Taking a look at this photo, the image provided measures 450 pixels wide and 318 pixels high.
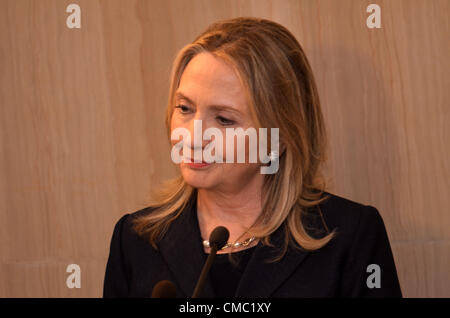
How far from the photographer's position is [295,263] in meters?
1.41

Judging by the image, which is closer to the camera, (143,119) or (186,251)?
(186,251)

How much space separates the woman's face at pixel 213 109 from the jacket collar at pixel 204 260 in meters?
0.16

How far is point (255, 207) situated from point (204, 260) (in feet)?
0.64

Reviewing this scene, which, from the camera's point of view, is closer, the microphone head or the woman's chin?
the microphone head

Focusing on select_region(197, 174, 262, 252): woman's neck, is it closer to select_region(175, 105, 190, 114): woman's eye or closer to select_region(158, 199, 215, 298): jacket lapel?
select_region(158, 199, 215, 298): jacket lapel

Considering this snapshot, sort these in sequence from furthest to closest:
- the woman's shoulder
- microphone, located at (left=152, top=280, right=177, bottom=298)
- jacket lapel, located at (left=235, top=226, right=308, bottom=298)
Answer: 1. the woman's shoulder
2. jacket lapel, located at (left=235, top=226, right=308, bottom=298)
3. microphone, located at (left=152, top=280, right=177, bottom=298)

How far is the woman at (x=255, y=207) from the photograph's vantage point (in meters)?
1.38

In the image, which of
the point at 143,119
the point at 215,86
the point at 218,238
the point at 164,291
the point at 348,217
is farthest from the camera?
the point at 143,119

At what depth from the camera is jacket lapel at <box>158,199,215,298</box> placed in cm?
141

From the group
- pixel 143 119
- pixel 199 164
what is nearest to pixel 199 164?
pixel 199 164

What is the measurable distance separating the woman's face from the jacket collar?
0.54ft

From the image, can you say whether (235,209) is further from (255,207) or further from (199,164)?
(199,164)

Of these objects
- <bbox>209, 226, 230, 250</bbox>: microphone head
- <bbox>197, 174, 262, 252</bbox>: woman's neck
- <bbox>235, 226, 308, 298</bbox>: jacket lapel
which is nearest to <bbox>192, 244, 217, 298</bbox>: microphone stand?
<bbox>209, 226, 230, 250</bbox>: microphone head

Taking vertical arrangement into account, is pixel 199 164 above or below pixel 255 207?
above
